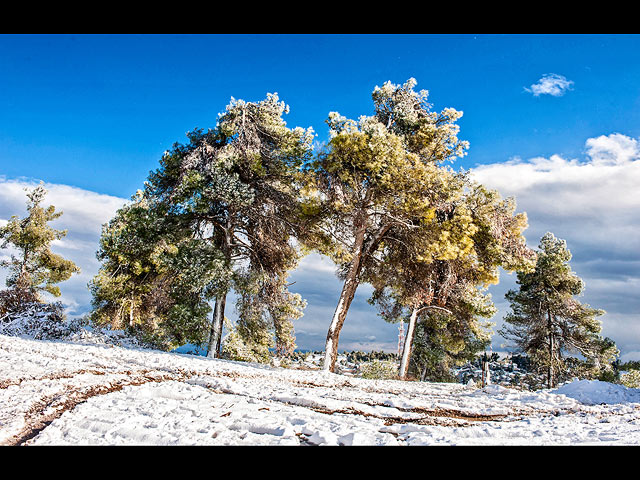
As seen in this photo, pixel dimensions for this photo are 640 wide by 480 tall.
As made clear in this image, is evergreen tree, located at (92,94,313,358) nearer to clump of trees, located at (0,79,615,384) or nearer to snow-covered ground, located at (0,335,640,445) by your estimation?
clump of trees, located at (0,79,615,384)

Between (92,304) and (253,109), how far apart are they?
15.0 meters

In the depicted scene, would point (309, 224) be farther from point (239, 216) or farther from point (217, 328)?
point (217, 328)

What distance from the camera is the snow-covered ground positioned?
383 cm

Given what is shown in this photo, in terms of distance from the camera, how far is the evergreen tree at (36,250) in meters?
27.0

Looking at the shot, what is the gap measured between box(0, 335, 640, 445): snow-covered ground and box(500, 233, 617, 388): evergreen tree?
16.4 metres

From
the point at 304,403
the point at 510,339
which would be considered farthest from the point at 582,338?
the point at 304,403

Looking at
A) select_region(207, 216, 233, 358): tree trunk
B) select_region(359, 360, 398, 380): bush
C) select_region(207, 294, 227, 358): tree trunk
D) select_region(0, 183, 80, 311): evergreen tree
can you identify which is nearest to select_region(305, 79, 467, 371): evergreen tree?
select_region(207, 216, 233, 358): tree trunk

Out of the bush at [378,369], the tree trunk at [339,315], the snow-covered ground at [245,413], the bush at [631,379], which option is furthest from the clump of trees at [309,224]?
the bush at [631,379]

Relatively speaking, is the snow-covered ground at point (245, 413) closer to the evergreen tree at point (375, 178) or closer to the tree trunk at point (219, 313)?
the evergreen tree at point (375, 178)

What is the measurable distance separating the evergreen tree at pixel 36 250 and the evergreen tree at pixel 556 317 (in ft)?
98.5

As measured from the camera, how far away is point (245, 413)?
478 centimetres

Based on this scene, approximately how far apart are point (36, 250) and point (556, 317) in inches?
1299
